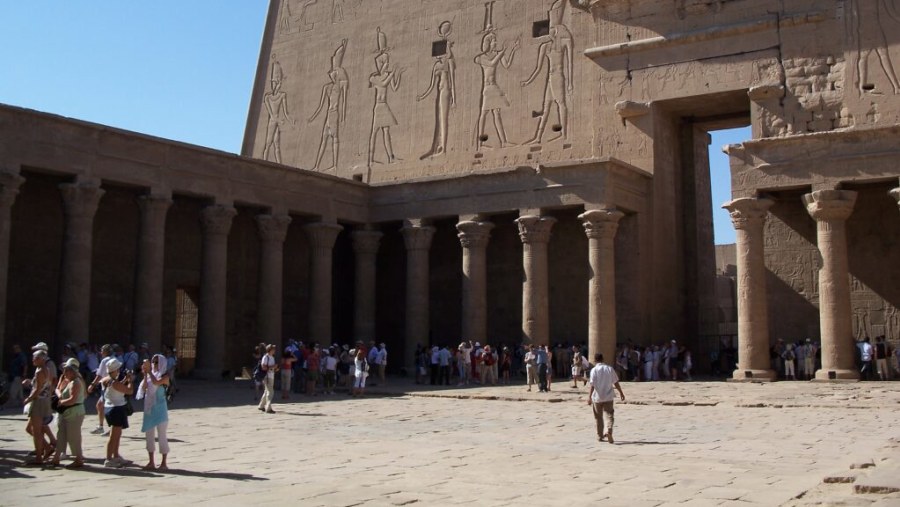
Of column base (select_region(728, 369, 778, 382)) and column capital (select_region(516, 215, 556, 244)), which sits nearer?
column base (select_region(728, 369, 778, 382))

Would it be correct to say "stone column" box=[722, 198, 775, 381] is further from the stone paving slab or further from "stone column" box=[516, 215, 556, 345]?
"stone column" box=[516, 215, 556, 345]

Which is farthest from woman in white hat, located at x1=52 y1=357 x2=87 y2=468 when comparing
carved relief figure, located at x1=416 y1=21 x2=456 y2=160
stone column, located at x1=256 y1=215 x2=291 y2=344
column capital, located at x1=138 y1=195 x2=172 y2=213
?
carved relief figure, located at x1=416 y1=21 x2=456 y2=160

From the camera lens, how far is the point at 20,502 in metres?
7.68

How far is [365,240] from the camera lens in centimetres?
2888

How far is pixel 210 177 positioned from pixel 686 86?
1356 centimetres

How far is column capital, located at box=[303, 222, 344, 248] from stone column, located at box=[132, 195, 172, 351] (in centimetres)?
519

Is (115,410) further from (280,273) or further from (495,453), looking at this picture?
(280,273)

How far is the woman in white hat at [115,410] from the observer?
987 cm

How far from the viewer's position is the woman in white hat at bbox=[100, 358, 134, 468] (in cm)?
987

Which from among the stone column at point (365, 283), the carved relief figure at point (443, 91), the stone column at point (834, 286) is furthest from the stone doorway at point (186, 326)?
the stone column at point (834, 286)

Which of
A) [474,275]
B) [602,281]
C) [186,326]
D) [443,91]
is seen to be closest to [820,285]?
[602,281]

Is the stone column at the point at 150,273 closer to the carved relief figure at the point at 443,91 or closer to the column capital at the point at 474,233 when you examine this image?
the column capital at the point at 474,233

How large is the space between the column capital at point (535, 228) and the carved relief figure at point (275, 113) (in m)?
12.9

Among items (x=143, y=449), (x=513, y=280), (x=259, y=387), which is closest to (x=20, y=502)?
(x=143, y=449)
